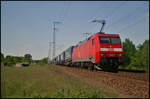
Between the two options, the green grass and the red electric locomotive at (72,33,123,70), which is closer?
the green grass

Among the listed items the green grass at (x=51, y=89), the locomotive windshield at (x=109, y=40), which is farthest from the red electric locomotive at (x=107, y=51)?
the green grass at (x=51, y=89)

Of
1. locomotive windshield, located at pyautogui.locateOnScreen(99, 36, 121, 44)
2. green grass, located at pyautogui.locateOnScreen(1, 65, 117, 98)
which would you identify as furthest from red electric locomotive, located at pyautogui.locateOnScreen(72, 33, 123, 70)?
green grass, located at pyautogui.locateOnScreen(1, 65, 117, 98)

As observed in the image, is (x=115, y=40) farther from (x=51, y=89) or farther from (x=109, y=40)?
(x=51, y=89)

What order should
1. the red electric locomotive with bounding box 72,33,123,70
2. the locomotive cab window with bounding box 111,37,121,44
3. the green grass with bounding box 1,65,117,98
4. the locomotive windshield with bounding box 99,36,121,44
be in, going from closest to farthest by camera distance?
the green grass with bounding box 1,65,117,98, the red electric locomotive with bounding box 72,33,123,70, the locomotive windshield with bounding box 99,36,121,44, the locomotive cab window with bounding box 111,37,121,44

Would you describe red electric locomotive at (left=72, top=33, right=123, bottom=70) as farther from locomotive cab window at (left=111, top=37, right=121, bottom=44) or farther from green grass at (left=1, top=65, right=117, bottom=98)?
green grass at (left=1, top=65, right=117, bottom=98)

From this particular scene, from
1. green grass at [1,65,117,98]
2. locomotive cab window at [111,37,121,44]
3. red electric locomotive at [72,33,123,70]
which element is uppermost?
locomotive cab window at [111,37,121,44]

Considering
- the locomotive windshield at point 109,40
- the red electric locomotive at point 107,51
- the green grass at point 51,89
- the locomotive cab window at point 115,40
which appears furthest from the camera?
the locomotive cab window at point 115,40

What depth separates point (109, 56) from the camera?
59.9ft

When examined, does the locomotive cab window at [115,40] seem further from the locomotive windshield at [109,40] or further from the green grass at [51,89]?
the green grass at [51,89]

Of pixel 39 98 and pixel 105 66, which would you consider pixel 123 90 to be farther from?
pixel 105 66

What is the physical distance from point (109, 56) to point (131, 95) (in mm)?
10908

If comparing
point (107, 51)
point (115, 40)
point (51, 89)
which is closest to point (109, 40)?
point (115, 40)

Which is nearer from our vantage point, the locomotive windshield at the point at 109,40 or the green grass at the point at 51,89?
the green grass at the point at 51,89

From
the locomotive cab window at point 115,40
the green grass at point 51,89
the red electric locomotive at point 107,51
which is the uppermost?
the locomotive cab window at point 115,40
